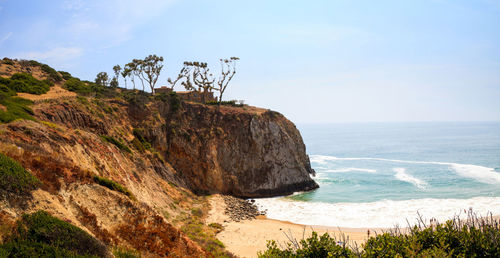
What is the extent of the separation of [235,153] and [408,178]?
3237cm

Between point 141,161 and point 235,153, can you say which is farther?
point 235,153

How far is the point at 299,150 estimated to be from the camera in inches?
1847

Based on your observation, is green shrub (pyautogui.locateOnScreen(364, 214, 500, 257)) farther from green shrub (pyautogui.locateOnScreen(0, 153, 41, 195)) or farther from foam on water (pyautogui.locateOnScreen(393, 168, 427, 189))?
foam on water (pyautogui.locateOnScreen(393, 168, 427, 189))

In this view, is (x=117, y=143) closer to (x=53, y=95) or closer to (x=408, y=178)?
(x=53, y=95)

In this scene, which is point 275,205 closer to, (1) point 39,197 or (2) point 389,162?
(1) point 39,197

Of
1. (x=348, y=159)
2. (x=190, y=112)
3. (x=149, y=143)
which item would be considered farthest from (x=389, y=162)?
(x=149, y=143)

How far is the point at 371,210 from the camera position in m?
33.1

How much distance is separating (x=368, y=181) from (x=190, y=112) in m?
32.9

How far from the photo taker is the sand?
2205 centimetres

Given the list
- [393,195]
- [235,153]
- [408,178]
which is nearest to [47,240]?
[235,153]

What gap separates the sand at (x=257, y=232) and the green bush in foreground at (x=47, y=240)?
1328cm

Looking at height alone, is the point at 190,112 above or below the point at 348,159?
above

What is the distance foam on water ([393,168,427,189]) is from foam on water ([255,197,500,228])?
9718mm

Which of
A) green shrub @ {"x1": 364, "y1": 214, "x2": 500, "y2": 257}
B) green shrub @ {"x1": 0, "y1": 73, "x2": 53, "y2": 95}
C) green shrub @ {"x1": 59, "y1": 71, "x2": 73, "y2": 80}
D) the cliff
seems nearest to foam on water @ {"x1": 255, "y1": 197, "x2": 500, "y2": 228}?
the cliff
